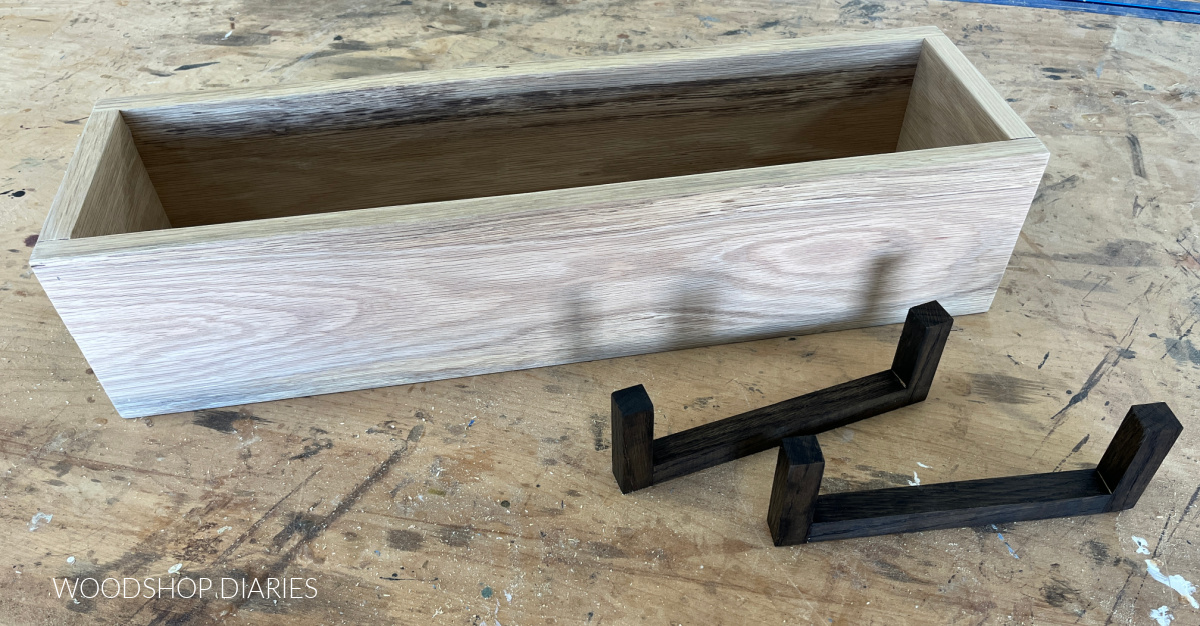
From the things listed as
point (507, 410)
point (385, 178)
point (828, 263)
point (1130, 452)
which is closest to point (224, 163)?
point (385, 178)

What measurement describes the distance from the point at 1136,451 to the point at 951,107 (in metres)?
0.42

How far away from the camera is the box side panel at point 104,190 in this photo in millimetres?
744

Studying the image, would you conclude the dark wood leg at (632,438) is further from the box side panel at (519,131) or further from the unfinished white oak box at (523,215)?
the box side panel at (519,131)

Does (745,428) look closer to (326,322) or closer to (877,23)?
(326,322)

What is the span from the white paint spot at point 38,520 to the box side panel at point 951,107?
37.8 inches

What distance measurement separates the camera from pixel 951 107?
0.91 meters

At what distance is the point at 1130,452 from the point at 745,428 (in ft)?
1.03

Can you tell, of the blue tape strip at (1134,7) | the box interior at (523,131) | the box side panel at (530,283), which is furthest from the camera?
the blue tape strip at (1134,7)

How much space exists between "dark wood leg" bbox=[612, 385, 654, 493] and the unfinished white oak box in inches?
6.2

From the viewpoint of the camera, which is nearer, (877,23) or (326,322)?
(326,322)

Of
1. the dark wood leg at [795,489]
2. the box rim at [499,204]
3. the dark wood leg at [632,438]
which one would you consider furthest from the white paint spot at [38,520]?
the dark wood leg at [795,489]

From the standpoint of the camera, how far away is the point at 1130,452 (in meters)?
0.69

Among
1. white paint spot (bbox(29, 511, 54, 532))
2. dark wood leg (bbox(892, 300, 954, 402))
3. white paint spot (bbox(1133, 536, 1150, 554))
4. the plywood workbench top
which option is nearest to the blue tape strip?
the plywood workbench top

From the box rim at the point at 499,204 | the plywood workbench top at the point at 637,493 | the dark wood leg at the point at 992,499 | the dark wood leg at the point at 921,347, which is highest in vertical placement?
the box rim at the point at 499,204
